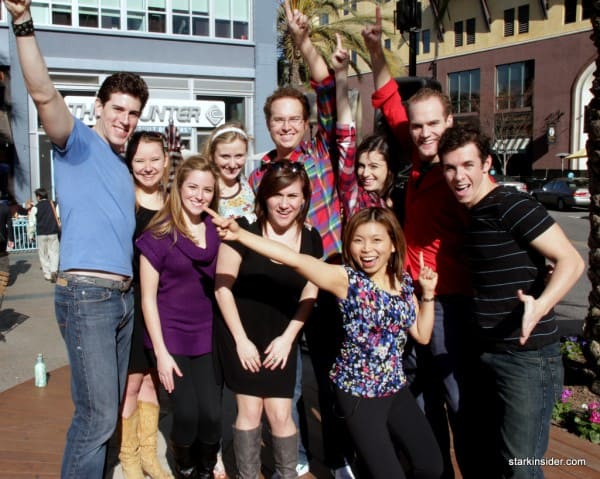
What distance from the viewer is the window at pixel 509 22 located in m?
39.1

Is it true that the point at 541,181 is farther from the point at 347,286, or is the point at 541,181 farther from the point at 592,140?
the point at 347,286

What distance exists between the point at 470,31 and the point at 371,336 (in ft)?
142

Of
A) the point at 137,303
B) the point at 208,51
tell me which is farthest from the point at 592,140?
the point at 208,51

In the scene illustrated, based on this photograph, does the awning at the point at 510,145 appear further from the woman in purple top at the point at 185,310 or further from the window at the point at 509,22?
the woman in purple top at the point at 185,310

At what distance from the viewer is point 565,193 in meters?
25.8

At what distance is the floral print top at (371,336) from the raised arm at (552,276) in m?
0.60

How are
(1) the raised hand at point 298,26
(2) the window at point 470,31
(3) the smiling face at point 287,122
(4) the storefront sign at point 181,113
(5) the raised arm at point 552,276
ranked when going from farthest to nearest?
(2) the window at point 470,31 → (4) the storefront sign at point 181,113 → (1) the raised hand at point 298,26 → (3) the smiling face at point 287,122 → (5) the raised arm at point 552,276

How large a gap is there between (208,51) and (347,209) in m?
16.7

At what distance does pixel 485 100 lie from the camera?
135ft

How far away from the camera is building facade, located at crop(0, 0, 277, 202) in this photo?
17.0m

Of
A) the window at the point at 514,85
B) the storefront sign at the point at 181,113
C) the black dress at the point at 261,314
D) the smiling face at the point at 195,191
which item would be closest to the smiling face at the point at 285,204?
the black dress at the point at 261,314

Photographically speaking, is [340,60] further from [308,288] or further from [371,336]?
[371,336]

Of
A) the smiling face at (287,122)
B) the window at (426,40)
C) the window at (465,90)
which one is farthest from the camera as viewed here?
the window at (426,40)

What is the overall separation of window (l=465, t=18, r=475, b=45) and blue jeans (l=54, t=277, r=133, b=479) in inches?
1710
